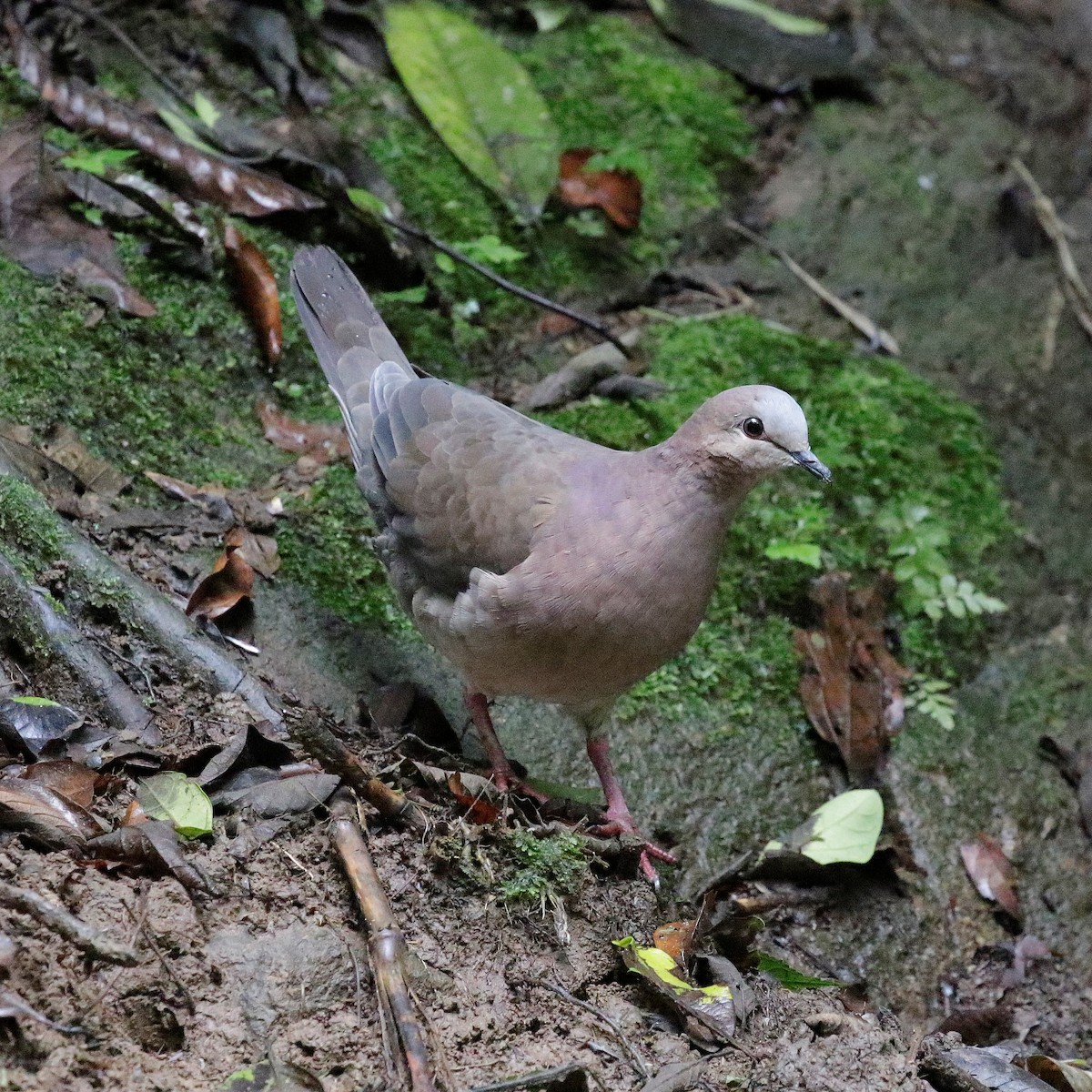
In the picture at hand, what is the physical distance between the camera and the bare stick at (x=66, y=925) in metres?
2.60

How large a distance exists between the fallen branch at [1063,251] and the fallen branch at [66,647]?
5.08m

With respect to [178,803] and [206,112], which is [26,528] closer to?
[178,803]

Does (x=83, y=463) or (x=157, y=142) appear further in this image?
(x=157, y=142)

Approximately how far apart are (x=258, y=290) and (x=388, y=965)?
10.0 feet

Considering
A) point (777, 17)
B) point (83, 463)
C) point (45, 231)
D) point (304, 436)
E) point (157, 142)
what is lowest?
point (304, 436)

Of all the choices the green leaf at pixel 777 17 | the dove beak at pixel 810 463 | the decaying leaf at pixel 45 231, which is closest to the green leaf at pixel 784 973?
the dove beak at pixel 810 463

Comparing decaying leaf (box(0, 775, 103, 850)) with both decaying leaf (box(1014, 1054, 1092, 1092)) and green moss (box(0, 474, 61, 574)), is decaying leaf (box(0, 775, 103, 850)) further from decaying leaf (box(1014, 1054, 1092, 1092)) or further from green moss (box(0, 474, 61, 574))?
decaying leaf (box(1014, 1054, 1092, 1092))

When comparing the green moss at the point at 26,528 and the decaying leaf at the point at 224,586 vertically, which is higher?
the green moss at the point at 26,528

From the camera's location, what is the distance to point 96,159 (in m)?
5.00

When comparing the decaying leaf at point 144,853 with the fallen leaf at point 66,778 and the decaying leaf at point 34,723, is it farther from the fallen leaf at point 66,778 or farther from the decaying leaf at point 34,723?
the decaying leaf at point 34,723

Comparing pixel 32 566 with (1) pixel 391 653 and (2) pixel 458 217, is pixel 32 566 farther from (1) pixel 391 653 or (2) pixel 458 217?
(2) pixel 458 217

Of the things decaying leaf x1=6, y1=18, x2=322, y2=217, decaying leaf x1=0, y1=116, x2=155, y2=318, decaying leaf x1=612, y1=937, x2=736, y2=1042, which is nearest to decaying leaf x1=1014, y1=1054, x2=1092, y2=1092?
decaying leaf x1=612, y1=937, x2=736, y2=1042

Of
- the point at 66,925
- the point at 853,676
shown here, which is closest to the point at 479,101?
the point at 853,676

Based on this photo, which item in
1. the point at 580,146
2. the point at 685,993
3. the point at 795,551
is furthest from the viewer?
the point at 580,146
